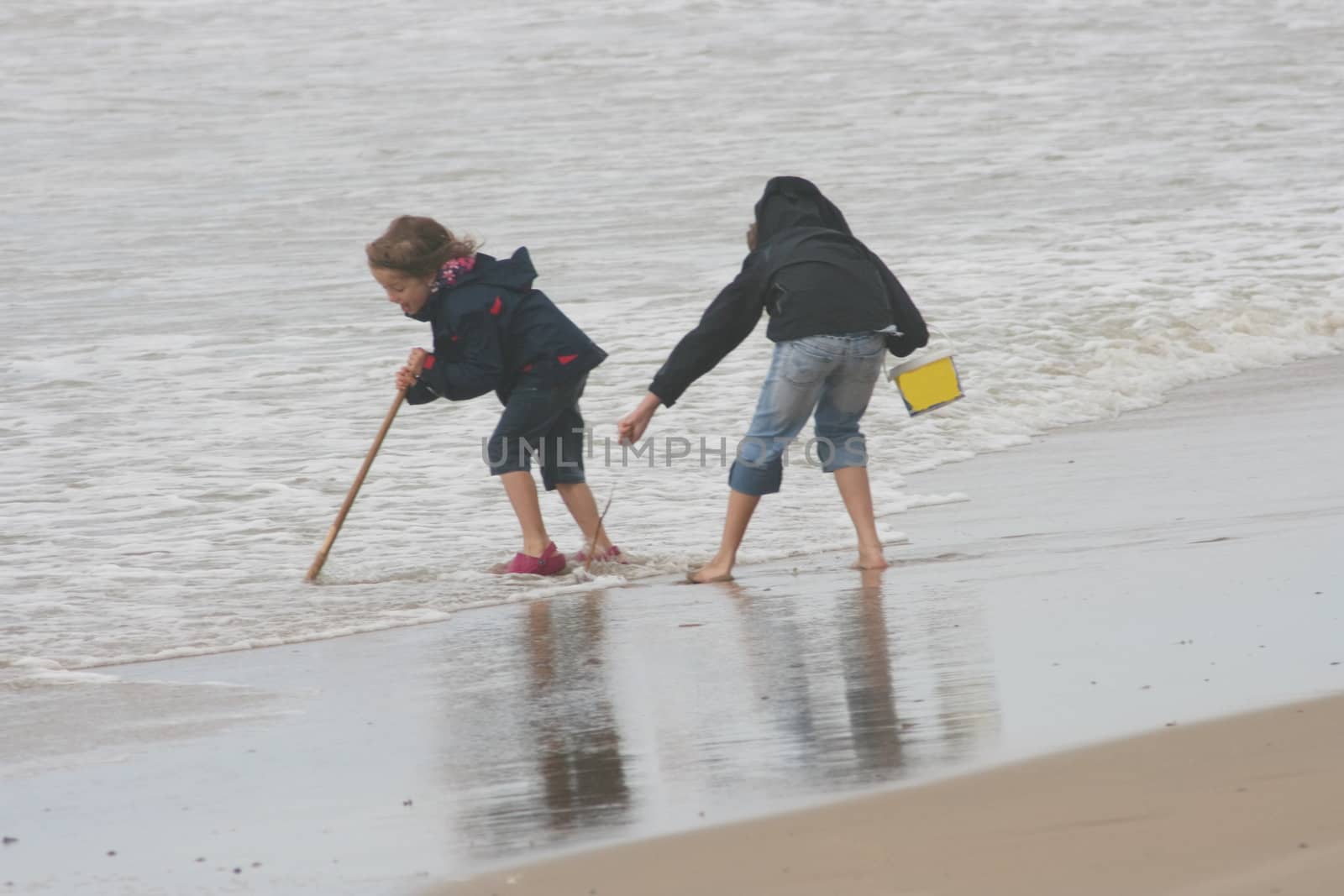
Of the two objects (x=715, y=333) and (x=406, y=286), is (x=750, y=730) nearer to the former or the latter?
(x=715, y=333)

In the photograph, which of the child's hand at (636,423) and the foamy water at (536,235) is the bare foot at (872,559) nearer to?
the foamy water at (536,235)

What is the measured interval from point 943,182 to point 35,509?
1399 centimetres

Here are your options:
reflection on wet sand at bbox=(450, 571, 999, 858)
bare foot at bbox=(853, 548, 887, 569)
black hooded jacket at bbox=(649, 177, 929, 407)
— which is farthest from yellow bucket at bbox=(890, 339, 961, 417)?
reflection on wet sand at bbox=(450, 571, 999, 858)

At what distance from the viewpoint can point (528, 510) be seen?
257 inches

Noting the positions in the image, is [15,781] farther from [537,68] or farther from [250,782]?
[537,68]

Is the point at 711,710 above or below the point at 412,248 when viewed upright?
below

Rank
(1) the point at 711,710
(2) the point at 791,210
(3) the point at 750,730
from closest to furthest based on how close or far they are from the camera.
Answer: (3) the point at 750,730 < (1) the point at 711,710 < (2) the point at 791,210

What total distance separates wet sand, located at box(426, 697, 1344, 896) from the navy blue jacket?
3.30 m

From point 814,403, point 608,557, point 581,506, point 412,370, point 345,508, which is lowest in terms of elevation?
point 608,557

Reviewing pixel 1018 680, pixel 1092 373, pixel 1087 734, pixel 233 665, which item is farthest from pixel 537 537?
pixel 1092 373

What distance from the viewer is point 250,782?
3.84 m

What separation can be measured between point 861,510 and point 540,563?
4.00 ft

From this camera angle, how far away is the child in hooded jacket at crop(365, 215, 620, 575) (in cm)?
631

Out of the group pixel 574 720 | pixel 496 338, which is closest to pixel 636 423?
pixel 496 338
